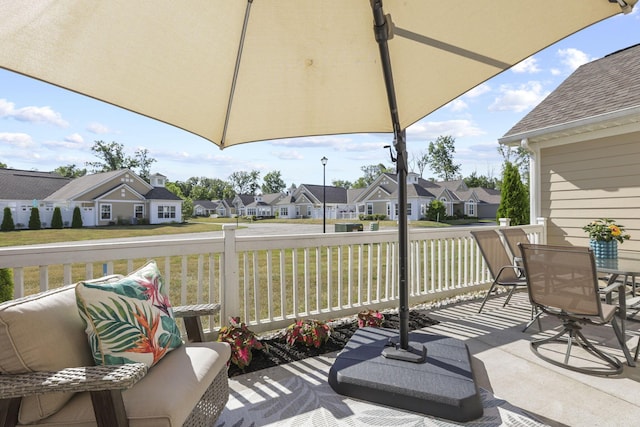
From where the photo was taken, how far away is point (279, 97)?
2.29 meters

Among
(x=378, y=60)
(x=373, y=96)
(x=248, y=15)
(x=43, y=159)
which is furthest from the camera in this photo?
(x=43, y=159)

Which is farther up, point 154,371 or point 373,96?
point 373,96

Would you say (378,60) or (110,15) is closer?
(110,15)

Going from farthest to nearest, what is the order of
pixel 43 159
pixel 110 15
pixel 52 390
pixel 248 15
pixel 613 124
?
pixel 43 159 < pixel 613 124 < pixel 248 15 < pixel 110 15 < pixel 52 390

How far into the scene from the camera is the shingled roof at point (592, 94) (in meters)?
4.84

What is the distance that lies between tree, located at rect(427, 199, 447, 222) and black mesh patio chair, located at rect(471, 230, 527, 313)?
26.5 metres

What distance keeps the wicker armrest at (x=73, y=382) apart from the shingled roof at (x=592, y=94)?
6.01 m

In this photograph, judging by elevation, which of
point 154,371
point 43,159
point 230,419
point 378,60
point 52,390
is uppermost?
point 43,159

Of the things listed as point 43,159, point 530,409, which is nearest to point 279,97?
point 530,409

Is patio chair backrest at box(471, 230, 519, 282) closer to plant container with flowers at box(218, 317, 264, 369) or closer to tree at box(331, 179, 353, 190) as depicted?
plant container with flowers at box(218, 317, 264, 369)

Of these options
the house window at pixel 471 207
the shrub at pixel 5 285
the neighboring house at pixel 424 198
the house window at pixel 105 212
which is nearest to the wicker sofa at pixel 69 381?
the shrub at pixel 5 285

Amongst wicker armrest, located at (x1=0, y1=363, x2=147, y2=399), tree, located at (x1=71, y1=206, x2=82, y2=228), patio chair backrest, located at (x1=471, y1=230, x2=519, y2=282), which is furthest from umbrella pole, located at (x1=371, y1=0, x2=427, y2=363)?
tree, located at (x1=71, y1=206, x2=82, y2=228)

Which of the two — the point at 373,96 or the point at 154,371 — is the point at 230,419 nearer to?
the point at 154,371

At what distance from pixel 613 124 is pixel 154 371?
605 centimetres
